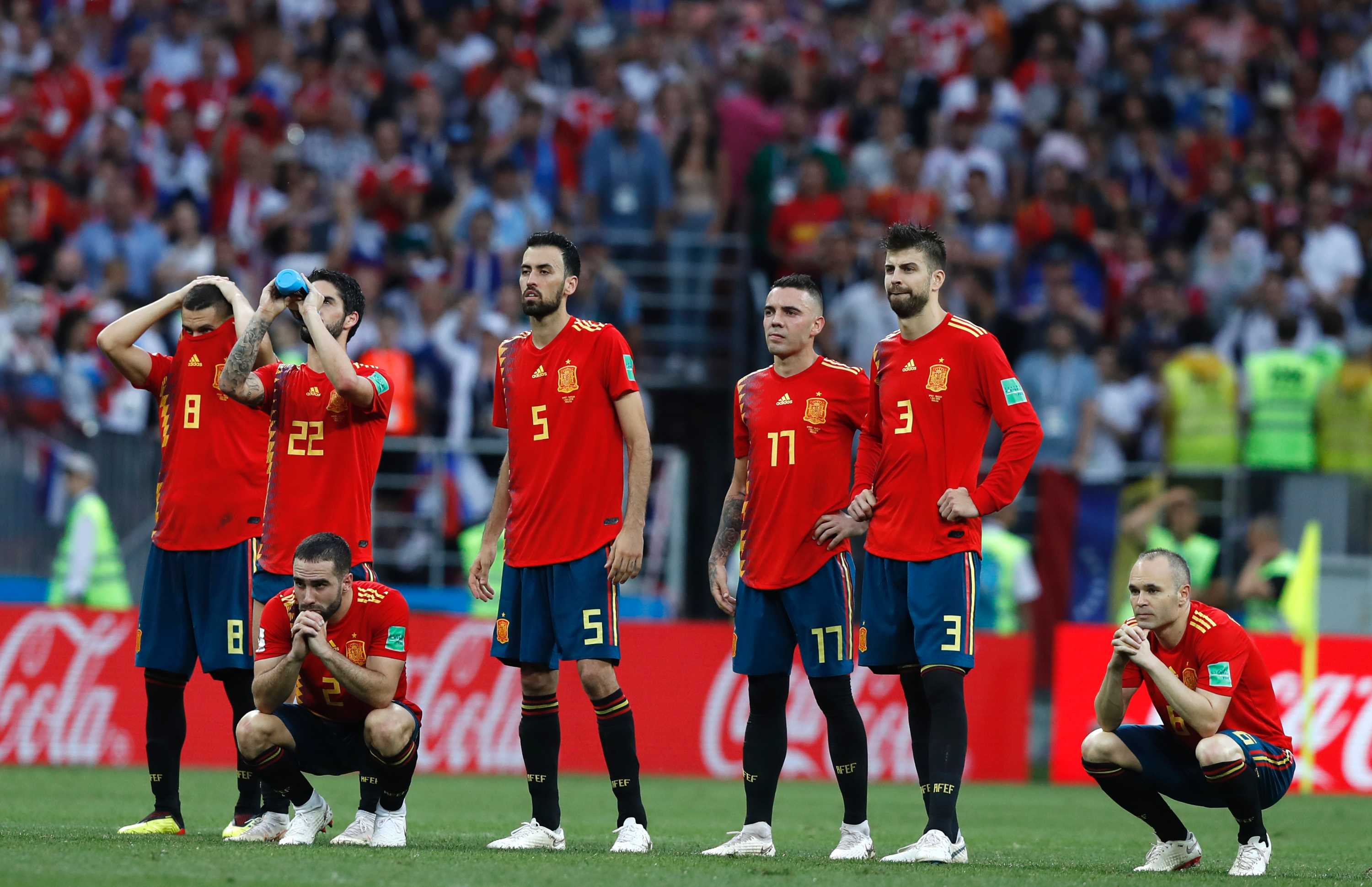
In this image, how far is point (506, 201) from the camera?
61.0 ft

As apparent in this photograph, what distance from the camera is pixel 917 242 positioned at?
8359 mm

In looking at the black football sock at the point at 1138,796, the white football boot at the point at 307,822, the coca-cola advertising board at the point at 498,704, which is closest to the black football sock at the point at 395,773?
the white football boot at the point at 307,822

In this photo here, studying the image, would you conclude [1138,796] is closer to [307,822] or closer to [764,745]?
[764,745]

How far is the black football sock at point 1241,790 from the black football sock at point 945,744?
109cm

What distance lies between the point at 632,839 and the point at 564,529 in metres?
1.45

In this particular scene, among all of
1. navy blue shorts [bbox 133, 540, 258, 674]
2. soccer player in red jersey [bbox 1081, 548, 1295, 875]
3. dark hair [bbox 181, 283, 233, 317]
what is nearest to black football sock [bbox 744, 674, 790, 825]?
soccer player in red jersey [bbox 1081, 548, 1295, 875]

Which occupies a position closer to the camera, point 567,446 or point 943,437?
point 943,437

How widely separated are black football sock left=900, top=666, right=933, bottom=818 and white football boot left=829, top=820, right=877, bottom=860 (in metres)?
0.31

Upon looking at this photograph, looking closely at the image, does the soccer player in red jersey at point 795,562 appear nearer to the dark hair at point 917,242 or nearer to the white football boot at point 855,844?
the white football boot at point 855,844

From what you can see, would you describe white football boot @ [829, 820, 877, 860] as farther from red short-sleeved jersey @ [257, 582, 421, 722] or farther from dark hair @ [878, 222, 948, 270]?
dark hair @ [878, 222, 948, 270]

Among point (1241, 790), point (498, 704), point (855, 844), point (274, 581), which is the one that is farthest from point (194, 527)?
point (498, 704)

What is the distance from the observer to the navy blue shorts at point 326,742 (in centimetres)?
820

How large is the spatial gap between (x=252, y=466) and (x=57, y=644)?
6.06 metres

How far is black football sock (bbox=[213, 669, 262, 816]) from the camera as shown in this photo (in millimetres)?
8633
